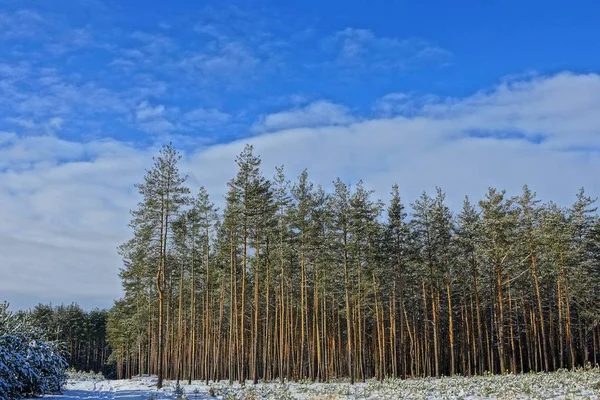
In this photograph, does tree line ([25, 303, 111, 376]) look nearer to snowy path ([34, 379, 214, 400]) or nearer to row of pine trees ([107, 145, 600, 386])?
row of pine trees ([107, 145, 600, 386])

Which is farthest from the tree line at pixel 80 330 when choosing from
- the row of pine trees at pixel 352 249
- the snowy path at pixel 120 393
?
the snowy path at pixel 120 393

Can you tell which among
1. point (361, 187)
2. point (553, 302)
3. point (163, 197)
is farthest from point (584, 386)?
point (553, 302)

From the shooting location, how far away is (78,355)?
100812mm

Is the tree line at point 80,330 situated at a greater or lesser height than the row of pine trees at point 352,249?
lesser

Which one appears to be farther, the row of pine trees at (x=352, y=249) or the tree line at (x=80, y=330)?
the tree line at (x=80, y=330)

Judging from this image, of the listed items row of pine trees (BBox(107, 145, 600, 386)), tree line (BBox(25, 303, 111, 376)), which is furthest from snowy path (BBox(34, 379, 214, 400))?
tree line (BBox(25, 303, 111, 376))

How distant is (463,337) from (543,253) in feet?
41.1

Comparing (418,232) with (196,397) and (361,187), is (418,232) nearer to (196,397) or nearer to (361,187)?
(361,187)

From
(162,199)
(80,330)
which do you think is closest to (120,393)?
(162,199)

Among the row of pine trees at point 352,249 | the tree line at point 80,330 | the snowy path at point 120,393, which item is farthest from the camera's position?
the tree line at point 80,330

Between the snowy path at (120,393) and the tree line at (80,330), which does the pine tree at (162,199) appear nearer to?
the snowy path at (120,393)

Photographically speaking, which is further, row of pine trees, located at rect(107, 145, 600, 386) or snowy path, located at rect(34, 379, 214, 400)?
row of pine trees, located at rect(107, 145, 600, 386)

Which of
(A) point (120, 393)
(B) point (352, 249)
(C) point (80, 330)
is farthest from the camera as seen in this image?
(C) point (80, 330)

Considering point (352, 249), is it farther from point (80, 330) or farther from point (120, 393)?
point (80, 330)
